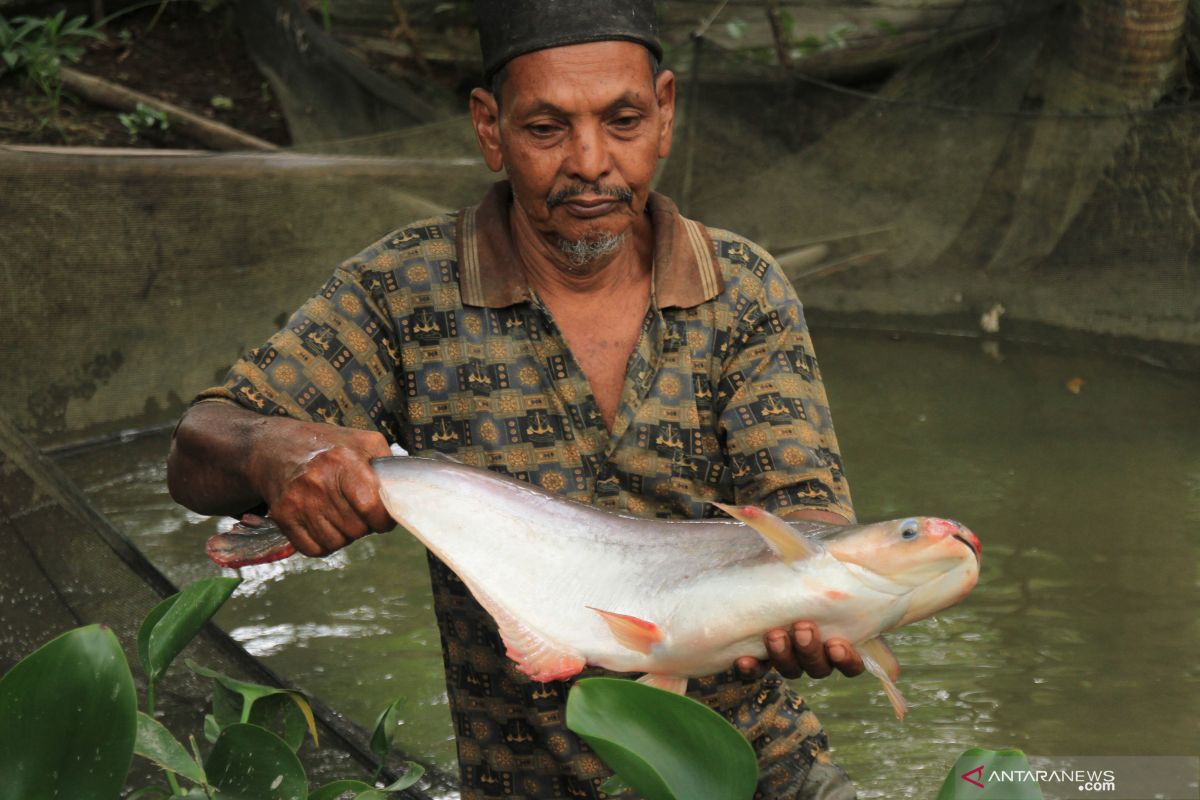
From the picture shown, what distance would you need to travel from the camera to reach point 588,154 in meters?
2.11

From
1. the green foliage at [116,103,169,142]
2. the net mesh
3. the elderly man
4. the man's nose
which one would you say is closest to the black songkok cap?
the elderly man

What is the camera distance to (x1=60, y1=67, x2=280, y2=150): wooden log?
6.97m

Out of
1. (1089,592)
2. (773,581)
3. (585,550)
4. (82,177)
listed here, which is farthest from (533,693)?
(82,177)

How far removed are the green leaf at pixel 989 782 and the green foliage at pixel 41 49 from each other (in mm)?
6567

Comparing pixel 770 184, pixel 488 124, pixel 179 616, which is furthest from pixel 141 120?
pixel 179 616

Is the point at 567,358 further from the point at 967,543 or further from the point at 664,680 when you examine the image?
the point at 967,543

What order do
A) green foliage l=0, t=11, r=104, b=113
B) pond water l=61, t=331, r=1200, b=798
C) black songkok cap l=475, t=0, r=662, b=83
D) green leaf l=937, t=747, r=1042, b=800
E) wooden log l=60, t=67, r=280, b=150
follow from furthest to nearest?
green foliage l=0, t=11, r=104, b=113 < wooden log l=60, t=67, r=280, b=150 < pond water l=61, t=331, r=1200, b=798 < black songkok cap l=475, t=0, r=662, b=83 < green leaf l=937, t=747, r=1042, b=800

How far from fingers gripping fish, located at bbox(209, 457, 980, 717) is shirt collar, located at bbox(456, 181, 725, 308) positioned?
43 centimetres

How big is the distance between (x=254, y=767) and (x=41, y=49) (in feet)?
20.5

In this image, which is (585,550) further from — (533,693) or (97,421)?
(97,421)

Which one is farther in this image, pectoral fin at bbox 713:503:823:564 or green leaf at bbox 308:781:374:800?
green leaf at bbox 308:781:374:800

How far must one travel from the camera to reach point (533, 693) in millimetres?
2201

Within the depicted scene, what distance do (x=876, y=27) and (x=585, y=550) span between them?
558cm

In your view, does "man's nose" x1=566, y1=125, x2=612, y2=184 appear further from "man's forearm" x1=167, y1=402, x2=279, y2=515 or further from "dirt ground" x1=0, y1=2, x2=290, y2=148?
"dirt ground" x1=0, y1=2, x2=290, y2=148
